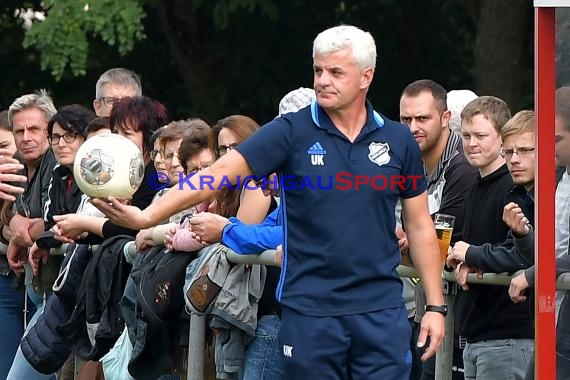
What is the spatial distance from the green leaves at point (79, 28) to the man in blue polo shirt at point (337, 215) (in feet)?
26.5

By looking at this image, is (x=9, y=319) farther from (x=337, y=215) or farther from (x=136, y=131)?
(x=337, y=215)

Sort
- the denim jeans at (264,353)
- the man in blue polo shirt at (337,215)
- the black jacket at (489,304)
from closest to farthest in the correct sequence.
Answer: the man in blue polo shirt at (337,215)
the black jacket at (489,304)
the denim jeans at (264,353)

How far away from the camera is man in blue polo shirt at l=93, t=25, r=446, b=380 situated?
5246 millimetres

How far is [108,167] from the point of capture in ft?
19.0

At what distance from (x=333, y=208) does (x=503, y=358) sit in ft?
4.36

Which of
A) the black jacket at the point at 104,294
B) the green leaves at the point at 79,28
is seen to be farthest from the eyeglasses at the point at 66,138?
the green leaves at the point at 79,28

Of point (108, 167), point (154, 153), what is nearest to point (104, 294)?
point (154, 153)

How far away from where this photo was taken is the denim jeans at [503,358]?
604cm

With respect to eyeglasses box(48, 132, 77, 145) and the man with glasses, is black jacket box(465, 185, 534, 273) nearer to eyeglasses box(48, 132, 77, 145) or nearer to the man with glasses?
eyeglasses box(48, 132, 77, 145)

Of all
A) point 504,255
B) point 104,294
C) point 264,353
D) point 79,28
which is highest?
point 79,28

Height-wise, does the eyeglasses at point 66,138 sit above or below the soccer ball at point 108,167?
above

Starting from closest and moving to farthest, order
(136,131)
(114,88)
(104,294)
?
(104,294) → (136,131) → (114,88)

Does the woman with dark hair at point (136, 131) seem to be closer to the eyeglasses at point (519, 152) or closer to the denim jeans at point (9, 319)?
the denim jeans at point (9, 319)

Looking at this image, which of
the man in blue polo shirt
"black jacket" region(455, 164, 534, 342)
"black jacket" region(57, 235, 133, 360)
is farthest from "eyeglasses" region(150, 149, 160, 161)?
the man in blue polo shirt
